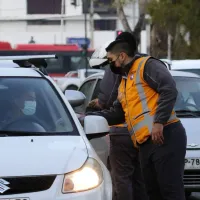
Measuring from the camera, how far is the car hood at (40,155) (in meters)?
5.22

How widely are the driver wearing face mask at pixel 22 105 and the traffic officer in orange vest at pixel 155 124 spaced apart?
2.54ft

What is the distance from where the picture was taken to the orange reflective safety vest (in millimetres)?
6312

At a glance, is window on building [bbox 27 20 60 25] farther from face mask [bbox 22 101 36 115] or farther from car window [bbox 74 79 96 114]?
face mask [bbox 22 101 36 115]

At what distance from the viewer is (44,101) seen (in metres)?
6.54

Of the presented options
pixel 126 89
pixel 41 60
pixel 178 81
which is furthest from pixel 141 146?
pixel 178 81

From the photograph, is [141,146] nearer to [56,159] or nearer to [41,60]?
[56,159]

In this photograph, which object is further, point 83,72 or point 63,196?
point 83,72

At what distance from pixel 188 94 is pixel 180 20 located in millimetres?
14481

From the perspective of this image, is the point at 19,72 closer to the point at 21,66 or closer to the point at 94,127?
the point at 21,66

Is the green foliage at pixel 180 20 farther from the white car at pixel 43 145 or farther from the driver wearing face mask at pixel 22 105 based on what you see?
the driver wearing face mask at pixel 22 105

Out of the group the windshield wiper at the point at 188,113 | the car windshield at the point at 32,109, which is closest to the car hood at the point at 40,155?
the car windshield at the point at 32,109

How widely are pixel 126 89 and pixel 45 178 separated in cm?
159

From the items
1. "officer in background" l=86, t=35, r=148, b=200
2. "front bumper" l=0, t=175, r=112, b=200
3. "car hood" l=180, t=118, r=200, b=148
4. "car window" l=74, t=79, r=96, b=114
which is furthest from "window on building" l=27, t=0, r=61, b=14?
"front bumper" l=0, t=175, r=112, b=200

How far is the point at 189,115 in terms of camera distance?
30.3 ft
